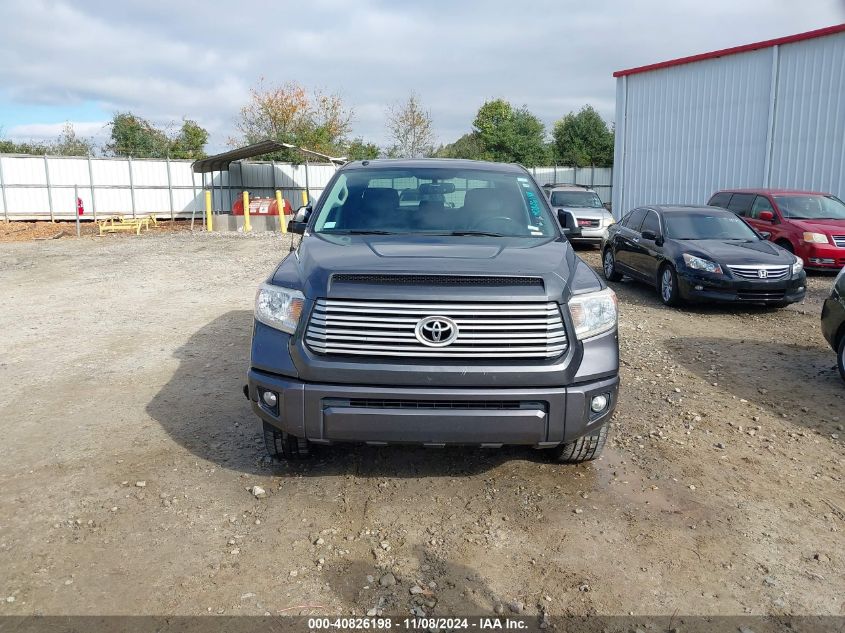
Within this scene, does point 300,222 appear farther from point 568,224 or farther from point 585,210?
point 585,210

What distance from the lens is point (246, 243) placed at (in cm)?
1923

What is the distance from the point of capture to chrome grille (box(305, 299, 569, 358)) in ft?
11.3

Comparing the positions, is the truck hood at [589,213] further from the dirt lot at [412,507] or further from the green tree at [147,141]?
the green tree at [147,141]

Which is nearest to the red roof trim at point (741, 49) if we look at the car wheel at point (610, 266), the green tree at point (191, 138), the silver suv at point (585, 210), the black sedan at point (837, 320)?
the silver suv at point (585, 210)

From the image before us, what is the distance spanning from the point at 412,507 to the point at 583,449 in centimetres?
111

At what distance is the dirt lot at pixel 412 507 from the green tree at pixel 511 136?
127ft

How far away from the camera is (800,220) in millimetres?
12781

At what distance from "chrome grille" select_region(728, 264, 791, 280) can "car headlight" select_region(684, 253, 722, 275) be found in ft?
0.55

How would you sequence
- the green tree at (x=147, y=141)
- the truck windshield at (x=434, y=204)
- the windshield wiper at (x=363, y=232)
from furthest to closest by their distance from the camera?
the green tree at (x=147, y=141)
the truck windshield at (x=434, y=204)
the windshield wiper at (x=363, y=232)

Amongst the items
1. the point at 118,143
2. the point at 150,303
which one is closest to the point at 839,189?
the point at 150,303

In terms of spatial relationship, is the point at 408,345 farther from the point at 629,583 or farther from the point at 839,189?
the point at 839,189

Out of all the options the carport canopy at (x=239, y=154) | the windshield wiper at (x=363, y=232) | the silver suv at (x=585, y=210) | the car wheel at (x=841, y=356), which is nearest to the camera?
the windshield wiper at (x=363, y=232)

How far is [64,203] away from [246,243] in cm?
1224

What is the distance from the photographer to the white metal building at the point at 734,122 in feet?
61.9
